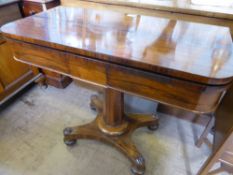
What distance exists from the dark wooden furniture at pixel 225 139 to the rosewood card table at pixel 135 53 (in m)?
0.30

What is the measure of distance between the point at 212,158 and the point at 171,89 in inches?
22.1

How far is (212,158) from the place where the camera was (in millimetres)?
915

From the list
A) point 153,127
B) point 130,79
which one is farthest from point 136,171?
point 130,79

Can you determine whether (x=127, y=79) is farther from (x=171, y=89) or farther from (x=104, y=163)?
(x=104, y=163)

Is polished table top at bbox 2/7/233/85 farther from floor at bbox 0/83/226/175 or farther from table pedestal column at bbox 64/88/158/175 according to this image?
floor at bbox 0/83/226/175

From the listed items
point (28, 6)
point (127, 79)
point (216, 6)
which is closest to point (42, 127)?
point (28, 6)

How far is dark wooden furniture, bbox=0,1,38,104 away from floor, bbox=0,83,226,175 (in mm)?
167

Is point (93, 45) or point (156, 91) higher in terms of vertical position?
point (93, 45)

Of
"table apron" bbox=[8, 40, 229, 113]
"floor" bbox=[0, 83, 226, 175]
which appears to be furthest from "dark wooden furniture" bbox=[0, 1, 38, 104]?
"table apron" bbox=[8, 40, 229, 113]

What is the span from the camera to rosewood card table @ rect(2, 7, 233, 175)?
0.58 meters

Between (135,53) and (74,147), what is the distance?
987mm

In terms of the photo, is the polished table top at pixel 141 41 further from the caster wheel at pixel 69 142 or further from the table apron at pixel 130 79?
the caster wheel at pixel 69 142

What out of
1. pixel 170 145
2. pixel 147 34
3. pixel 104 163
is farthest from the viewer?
pixel 170 145

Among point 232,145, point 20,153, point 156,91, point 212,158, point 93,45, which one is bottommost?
point 20,153
